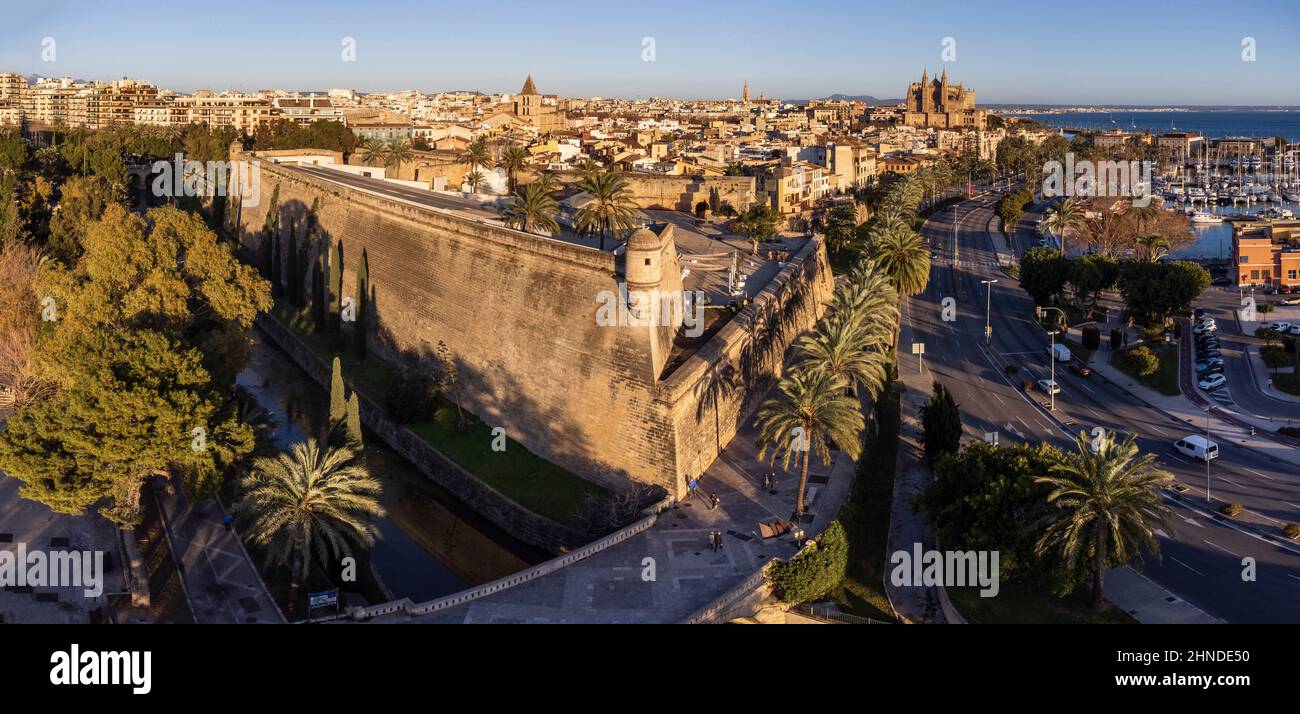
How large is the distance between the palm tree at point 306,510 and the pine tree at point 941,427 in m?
17.1

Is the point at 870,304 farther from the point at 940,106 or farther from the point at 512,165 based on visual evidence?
the point at 940,106

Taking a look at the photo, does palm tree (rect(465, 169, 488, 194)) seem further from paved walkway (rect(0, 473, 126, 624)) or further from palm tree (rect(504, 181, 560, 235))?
paved walkway (rect(0, 473, 126, 624))

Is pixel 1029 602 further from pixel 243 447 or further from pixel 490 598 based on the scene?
pixel 243 447

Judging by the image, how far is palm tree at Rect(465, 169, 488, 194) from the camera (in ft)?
208

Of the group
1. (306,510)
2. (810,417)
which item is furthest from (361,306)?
(810,417)

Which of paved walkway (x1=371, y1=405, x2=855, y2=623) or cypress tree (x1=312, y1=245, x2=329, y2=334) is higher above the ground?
cypress tree (x1=312, y1=245, x2=329, y2=334)

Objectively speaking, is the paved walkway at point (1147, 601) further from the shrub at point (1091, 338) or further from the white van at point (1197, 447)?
the shrub at point (1091, 338)

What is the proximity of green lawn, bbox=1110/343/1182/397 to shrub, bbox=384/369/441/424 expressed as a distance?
27494 mm

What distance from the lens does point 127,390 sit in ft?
83.4

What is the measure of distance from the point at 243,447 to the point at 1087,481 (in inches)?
839

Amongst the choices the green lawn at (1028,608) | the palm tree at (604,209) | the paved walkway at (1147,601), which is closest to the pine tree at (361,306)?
the palm tree at (604,209)

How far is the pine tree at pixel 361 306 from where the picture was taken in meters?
41.3

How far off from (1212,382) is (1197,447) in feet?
28.1

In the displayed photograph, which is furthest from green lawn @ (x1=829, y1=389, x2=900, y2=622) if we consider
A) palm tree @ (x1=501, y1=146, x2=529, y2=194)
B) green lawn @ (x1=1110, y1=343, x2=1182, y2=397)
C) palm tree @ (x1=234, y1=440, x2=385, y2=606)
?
palm tree @ (x1=501, y1=146, x2=529, y2=194)
